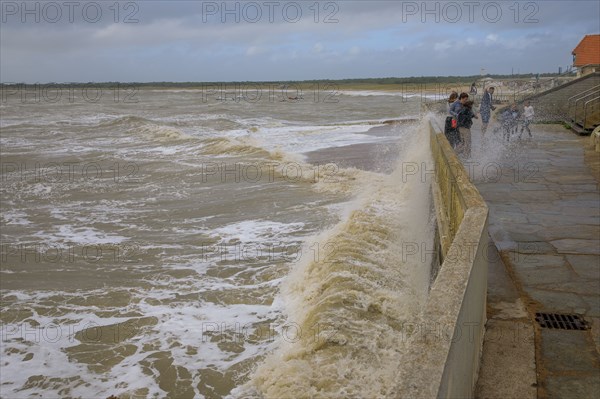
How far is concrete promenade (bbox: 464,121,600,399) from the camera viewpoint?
12.4 feet

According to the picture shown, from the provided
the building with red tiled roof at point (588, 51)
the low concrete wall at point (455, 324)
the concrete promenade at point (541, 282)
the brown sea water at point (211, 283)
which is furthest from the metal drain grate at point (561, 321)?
the building with red tiled roof at point (588, 51)

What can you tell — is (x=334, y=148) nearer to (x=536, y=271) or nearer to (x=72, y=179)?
(x=72, y=179)

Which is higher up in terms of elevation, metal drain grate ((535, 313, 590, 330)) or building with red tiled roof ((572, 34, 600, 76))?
building with red tiled roof ((572, 34, 600, 76))

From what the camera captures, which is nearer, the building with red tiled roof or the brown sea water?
the brown sea water

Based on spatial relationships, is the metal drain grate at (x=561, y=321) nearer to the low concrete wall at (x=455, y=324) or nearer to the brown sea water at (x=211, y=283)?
the low concrete wall at (x=455, y=324)

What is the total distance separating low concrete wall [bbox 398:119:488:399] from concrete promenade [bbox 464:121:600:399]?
0.24 m

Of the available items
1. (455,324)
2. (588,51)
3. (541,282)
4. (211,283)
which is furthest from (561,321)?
(588,51)

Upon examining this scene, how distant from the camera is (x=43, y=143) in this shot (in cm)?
2789

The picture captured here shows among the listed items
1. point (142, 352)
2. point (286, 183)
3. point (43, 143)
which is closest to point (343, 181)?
point (286, 183)

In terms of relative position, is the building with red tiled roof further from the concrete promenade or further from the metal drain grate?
the metal drain grate

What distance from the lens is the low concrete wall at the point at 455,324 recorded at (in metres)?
2.30

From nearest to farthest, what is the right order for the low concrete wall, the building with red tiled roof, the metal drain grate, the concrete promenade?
the low concrete wall → the concrete promenade → the metal drain grate → the building with red tiled roof

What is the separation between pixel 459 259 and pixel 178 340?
3468 mm

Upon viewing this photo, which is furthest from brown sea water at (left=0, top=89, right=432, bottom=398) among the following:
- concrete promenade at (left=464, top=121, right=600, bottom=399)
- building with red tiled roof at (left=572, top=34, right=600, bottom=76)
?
building with red tiled roof at (left=572, top=34, right=600, bottom=76)
